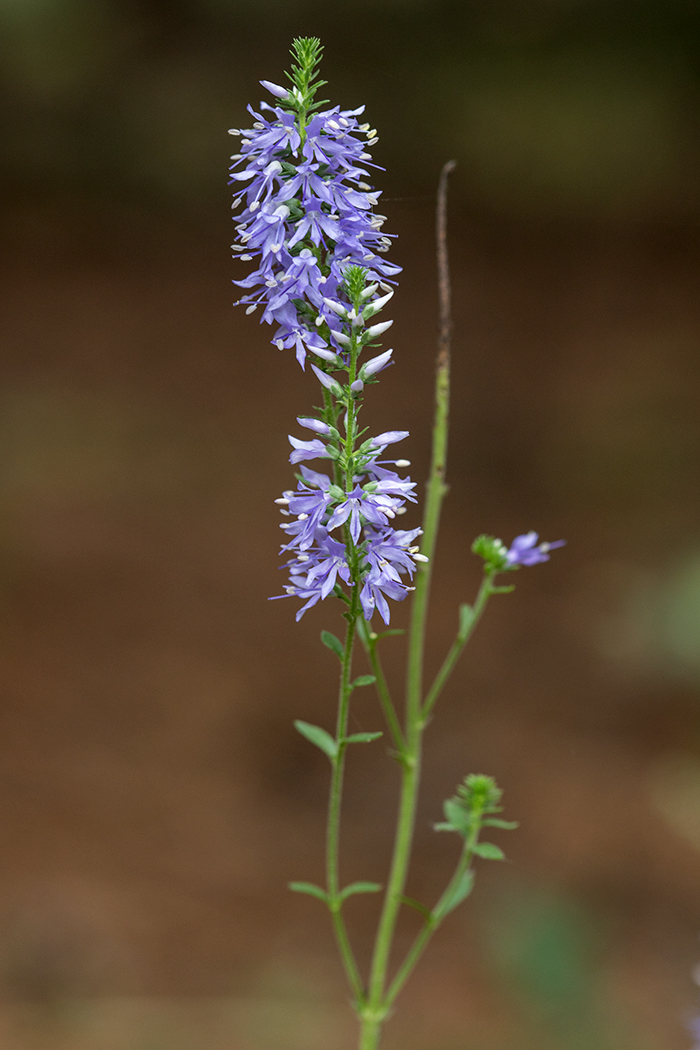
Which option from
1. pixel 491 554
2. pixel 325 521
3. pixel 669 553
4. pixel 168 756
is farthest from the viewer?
pixel 669 553

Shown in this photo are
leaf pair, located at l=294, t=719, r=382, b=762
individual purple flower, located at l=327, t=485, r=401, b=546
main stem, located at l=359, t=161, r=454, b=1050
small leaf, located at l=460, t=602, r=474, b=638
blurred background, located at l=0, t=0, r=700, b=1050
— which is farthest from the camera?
blurred background, located at l=0, t=0, r=700, b=1050

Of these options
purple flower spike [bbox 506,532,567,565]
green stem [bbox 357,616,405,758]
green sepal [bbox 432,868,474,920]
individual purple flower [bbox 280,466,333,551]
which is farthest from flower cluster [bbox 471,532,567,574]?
green sepal [bbox 432,868,474,920]

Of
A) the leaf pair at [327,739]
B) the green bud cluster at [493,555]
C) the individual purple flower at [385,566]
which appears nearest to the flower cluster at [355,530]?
the individual purple flower at [385,566]

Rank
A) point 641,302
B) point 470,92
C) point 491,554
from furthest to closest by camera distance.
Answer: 1. point 641,302
2. point 470,92
3. point 491,554

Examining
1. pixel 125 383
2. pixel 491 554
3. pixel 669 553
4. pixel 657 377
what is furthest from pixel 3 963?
pixel 657 377

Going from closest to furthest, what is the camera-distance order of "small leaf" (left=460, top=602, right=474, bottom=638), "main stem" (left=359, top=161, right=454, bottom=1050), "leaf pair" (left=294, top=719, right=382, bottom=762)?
"leaf pair" (left=294, top=719, right=382, bottom=762)
"main stem" (left=359, top=161, right=454, bottom=1050)
"small leaf" (left=460, top=602, right=474, bottom=638)

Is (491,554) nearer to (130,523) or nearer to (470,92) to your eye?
(130,523)

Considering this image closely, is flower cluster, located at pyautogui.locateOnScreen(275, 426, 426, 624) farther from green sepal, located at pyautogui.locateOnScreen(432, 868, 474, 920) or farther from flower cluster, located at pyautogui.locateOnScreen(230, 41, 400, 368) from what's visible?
green sepal, located at pyautogui.locateOnScreen(432, 868, 474, 920)
